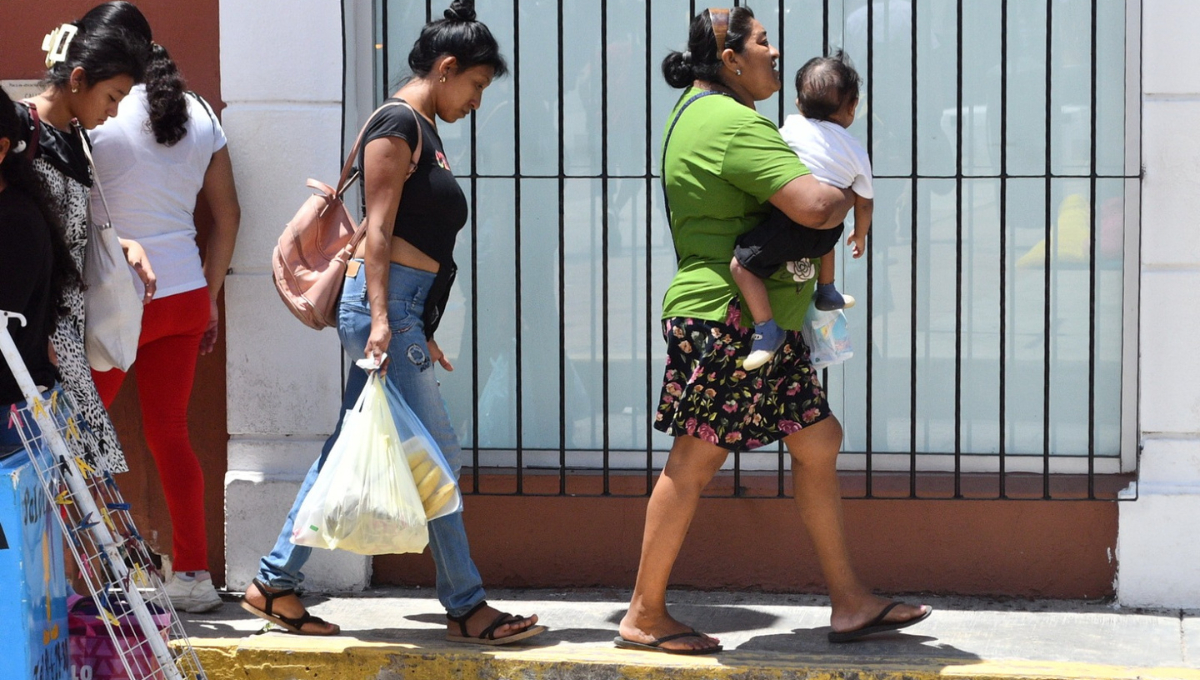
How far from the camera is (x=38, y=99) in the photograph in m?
4.06

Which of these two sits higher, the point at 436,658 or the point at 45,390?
the point at 45,390

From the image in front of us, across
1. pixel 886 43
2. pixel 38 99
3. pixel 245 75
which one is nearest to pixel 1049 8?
pixel 886 43

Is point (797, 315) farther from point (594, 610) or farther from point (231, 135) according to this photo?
point (231, 135)

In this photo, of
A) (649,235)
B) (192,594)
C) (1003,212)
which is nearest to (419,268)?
(649,235)

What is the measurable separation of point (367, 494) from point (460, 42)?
1.26 metres

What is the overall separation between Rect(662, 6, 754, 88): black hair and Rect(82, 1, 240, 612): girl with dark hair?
159 centimetres

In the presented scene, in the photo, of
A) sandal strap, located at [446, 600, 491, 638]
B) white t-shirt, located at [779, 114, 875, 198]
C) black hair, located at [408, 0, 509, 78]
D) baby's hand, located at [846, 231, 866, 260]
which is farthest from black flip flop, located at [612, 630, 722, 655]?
black hair, located at [408, 0, 509, 78]

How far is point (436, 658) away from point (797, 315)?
1419 mm

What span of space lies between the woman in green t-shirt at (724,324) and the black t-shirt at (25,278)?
1.66 metres

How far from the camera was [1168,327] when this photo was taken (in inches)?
180

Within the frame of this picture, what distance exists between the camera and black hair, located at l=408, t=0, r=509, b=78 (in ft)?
12.9

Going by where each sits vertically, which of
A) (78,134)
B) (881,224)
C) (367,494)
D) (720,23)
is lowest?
(367,494)

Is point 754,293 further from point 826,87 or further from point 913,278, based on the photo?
point 913,278

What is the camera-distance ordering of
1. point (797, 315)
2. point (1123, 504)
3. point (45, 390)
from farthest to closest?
point (1123, 504), point (797, 315), point (45, 390)
